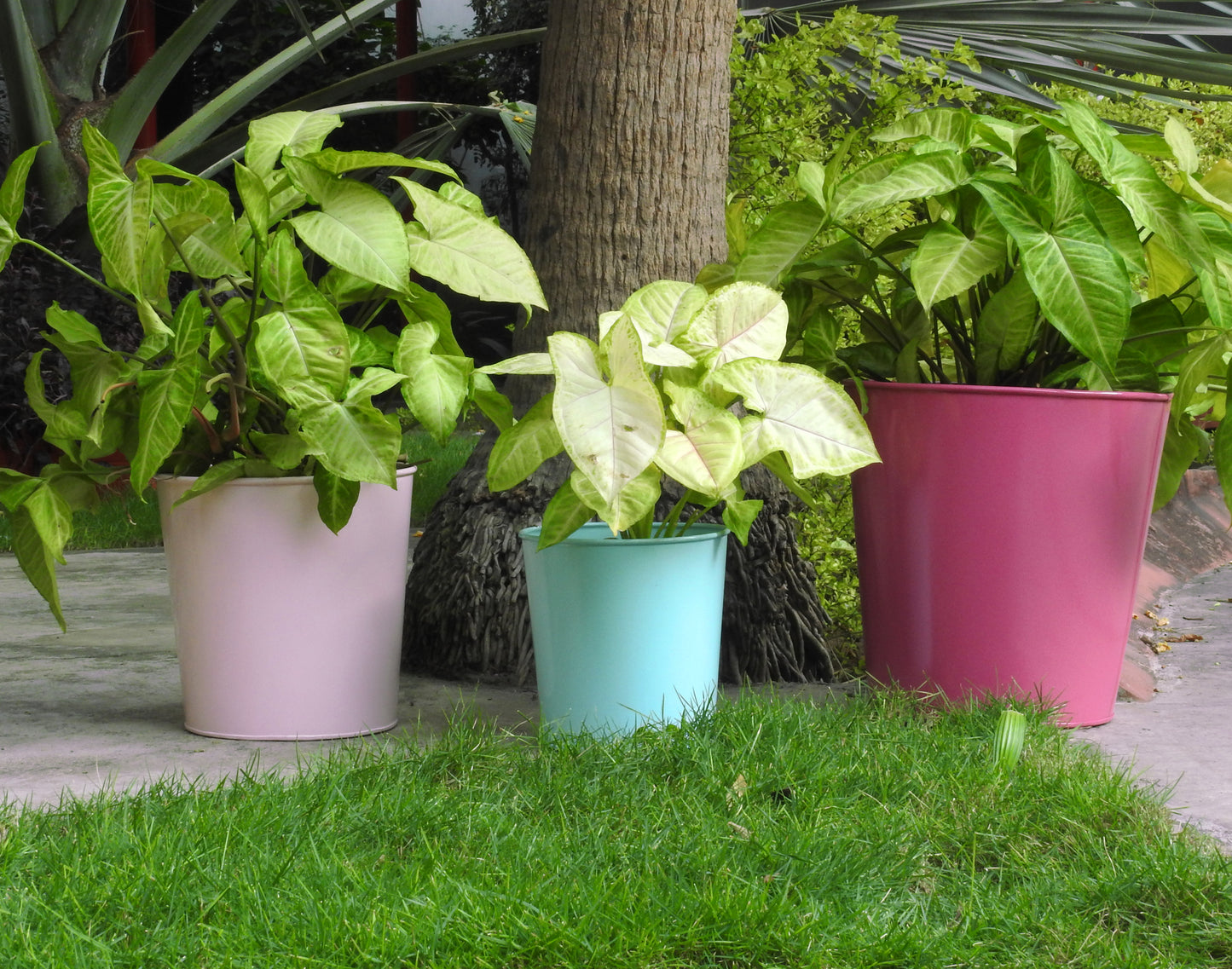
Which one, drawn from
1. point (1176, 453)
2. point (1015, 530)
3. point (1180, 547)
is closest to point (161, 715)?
point (1015, 530)

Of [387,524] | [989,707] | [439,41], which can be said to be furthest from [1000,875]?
[439,41]

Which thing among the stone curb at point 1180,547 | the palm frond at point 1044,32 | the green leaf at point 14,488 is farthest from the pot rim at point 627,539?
the palm frond at point 1044,32

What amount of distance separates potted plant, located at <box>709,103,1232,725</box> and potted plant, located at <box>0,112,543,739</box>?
24.8 inches

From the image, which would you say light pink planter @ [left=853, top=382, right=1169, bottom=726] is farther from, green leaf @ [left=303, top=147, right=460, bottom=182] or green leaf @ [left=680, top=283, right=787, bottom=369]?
green leaf @ [left=303, top=147, right=460, bottom=182]

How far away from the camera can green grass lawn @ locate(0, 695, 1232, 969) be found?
4.09ft

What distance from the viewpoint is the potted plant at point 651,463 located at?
5.70 feet

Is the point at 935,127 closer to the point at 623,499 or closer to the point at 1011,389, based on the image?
the point at 1011,389

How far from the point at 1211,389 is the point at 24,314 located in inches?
183

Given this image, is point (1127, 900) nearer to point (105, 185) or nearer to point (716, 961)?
point (716, 961)

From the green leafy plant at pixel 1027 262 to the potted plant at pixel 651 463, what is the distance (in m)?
0.28

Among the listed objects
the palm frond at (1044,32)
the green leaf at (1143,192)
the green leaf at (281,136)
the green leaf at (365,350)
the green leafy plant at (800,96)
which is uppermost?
the palm frond at (1044,32)

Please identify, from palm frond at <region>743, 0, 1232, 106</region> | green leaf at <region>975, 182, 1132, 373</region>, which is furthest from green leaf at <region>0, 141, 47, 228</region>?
palm frond at <region>743, 0, 1232, 106</region>

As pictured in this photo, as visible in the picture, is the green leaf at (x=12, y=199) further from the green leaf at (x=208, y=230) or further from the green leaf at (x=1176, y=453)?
the green leaf at (x=1176, y=453)

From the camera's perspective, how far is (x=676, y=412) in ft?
6.03
